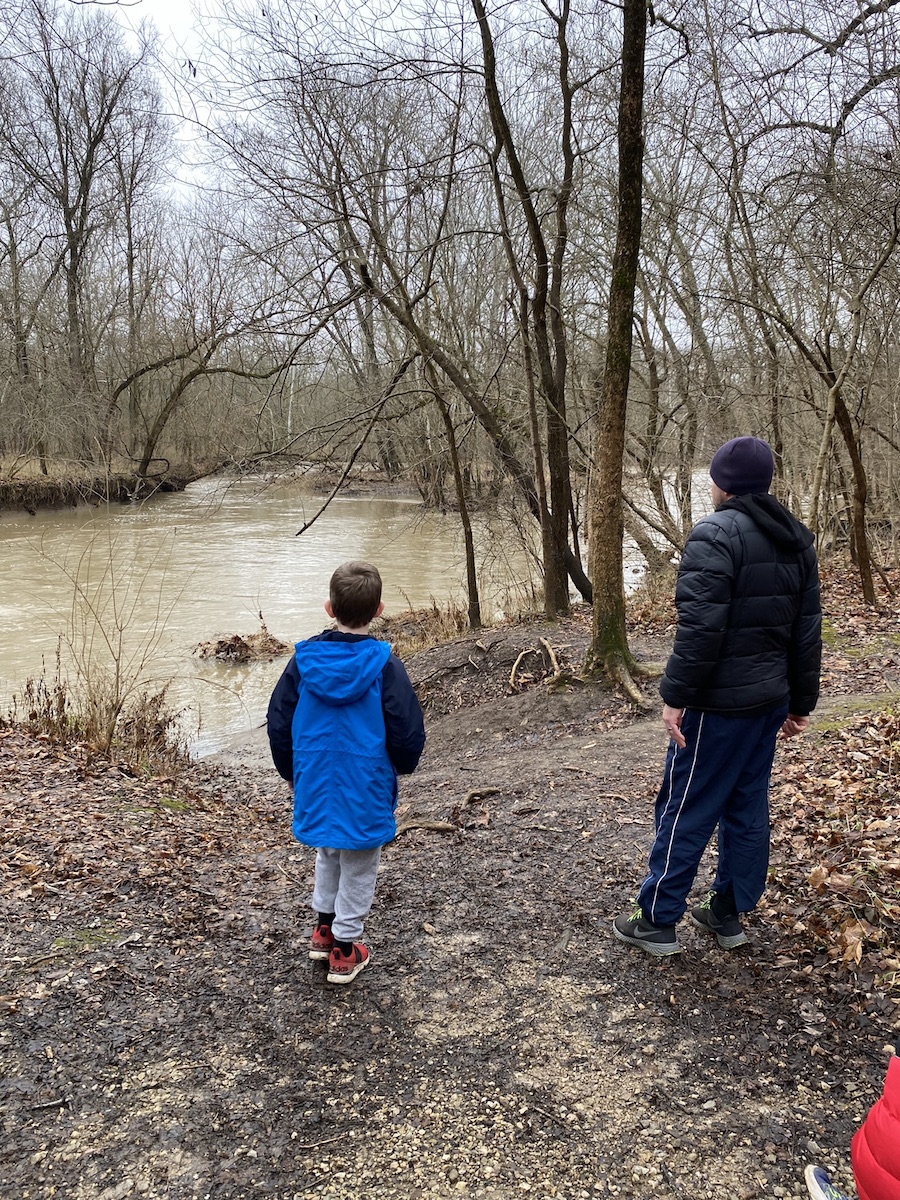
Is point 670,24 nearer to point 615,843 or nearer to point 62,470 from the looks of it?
point 615,843

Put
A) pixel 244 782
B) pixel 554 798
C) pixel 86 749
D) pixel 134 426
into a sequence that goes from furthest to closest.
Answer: pixel 134 426 < pixel 244 782 < pixel 86 749 < pixel 554 798

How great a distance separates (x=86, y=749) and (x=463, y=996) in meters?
4.34

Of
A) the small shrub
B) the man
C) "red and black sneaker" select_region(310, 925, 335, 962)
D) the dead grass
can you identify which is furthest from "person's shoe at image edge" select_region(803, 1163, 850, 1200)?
the dead grass

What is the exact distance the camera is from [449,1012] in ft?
10.2

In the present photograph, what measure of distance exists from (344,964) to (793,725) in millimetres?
1987

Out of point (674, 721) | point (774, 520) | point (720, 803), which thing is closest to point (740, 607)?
point (774, 520)

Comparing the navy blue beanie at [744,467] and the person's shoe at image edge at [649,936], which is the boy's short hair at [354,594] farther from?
the person's shoe at image edge at [649,936]

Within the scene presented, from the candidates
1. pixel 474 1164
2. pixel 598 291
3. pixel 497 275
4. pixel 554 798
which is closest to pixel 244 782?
pixel 554 798

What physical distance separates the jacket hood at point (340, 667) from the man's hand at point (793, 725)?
153 cm

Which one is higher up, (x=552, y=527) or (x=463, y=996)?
(x=552, y=527)

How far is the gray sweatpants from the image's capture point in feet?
10.5

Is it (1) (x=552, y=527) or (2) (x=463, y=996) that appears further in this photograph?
(1) (x=552, y=527)

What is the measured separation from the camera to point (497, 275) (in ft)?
54.1

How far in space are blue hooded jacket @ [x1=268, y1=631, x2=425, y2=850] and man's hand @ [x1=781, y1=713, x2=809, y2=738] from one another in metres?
1.38
